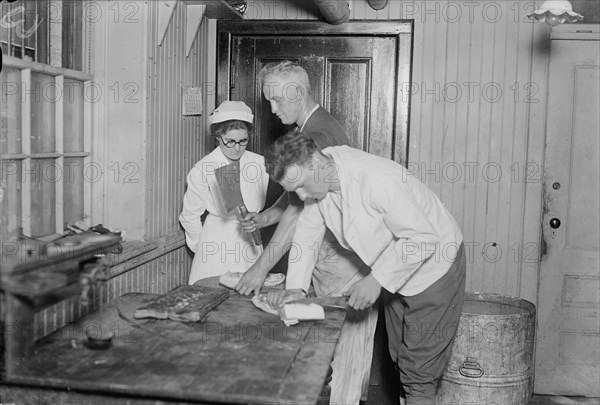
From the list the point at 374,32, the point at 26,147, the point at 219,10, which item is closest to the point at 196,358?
the point at 26,147

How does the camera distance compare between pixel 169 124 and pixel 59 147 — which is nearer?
pixel 59 147

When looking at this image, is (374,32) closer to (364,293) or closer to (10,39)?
(364,293)

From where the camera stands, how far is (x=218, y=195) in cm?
404

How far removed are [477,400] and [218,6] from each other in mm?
2859

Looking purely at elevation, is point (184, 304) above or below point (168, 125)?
below

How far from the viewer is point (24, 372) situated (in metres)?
2.21

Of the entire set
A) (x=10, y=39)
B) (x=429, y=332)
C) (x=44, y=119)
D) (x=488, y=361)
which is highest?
(x=10, y=39)

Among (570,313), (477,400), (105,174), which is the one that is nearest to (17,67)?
(105,174)

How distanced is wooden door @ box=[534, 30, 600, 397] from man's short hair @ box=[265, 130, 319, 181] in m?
2.42

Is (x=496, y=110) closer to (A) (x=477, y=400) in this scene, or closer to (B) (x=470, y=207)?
(B) (x=470, y=207)

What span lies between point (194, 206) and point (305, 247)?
3.06 feet

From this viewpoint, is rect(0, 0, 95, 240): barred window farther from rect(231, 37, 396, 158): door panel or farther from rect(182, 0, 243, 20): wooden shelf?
rect(231, 37, 396, 158): door panel

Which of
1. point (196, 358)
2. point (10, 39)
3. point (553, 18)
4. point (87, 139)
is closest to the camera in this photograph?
point (196, 358)

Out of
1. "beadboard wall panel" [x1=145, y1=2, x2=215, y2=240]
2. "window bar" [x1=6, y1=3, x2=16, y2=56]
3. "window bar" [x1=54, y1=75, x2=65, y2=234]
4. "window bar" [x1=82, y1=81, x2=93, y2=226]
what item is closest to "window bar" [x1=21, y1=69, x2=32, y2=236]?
"window bar" [x1=6, y1=3, x2=16, y2=56]
